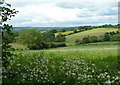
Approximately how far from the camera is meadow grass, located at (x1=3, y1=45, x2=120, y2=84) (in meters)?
10.7

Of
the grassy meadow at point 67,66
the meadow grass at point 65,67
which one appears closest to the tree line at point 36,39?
the grassy meadow at point 67,66

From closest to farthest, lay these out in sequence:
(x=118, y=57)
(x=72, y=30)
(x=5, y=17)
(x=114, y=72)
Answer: (x=5, y=17), (x=114, y=72), (x=118, y=57), (x=72, y=30)

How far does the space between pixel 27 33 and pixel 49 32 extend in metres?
2.57

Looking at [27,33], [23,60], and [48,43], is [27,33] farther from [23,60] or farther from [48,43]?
[23,60]

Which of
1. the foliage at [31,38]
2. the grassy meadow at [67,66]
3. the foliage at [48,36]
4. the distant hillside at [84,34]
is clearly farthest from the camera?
the distant hillside at [84,34]

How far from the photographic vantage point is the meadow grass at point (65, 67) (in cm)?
1072

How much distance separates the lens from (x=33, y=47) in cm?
1530

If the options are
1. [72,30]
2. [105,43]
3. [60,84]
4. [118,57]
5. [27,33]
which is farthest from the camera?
[72,30]

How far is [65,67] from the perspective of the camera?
12008mm

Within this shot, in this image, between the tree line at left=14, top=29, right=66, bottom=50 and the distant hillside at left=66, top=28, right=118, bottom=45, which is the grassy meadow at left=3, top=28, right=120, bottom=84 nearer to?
the tree line at left=14, top=29, right=66, bottom=50

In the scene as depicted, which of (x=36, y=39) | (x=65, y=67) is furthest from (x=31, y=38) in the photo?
(x=65, y=67)

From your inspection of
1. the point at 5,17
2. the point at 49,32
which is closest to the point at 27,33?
the point at 49,32

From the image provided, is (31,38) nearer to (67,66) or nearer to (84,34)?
(67,66)

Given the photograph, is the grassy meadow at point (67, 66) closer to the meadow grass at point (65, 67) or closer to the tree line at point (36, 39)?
the meadow grass at point (65, 67)
